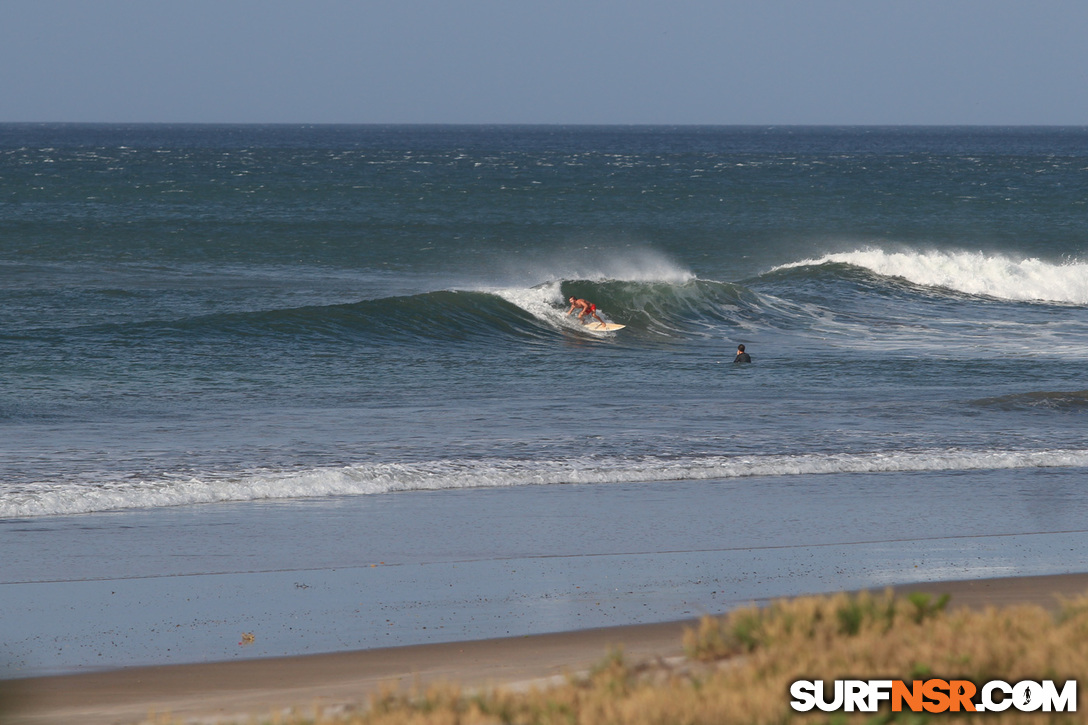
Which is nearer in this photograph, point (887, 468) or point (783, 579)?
point (783, 579)

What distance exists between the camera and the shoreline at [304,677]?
5.87 m

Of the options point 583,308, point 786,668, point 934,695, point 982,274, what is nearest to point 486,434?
point 786,668

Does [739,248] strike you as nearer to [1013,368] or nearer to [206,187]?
[1013,368]

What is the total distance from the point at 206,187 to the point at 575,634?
56433 mm

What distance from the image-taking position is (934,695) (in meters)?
4.53

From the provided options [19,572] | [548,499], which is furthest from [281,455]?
[19,572]

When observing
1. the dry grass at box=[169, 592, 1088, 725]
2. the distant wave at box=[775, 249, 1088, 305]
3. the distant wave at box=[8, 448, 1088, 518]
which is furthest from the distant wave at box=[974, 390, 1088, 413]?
the distant wave at box=[775, 249, 1088, 305]

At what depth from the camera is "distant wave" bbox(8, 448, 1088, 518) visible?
34.6ft

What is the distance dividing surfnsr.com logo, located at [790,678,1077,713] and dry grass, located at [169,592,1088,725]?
0.05m

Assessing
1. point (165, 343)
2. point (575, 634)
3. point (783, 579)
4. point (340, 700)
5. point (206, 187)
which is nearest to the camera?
point (340, 700)

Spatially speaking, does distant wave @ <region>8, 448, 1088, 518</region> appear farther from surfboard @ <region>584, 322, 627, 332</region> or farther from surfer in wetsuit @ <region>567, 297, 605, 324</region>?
surfer in wetsuit @ <region>567, 297, 605, 324</region>

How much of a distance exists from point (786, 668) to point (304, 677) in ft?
9.12

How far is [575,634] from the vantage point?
707 centimetres

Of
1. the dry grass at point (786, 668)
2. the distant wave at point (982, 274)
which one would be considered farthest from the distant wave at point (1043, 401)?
the distant wave at point (982, 274)
